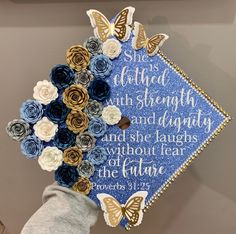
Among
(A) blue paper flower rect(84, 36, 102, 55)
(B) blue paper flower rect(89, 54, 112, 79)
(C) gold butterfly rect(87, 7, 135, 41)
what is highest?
(C) gold butterfly rect(87, 7, 135, 41)

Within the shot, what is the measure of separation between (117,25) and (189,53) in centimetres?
18

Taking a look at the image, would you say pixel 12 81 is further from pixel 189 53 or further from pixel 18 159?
pixel 189 53

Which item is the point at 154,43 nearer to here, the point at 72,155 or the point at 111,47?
the point at 111,47

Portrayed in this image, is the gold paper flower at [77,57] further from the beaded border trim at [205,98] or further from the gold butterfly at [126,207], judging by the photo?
the gold butterfly at [126,207]

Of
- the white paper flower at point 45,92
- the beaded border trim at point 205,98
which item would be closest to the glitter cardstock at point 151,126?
the beaded border trim at point 205,98

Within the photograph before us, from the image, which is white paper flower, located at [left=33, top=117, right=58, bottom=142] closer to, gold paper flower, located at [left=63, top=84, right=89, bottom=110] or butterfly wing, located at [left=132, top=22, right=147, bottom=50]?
gold paper flower, located at [left=63, top=84, right=89, bottom=110]

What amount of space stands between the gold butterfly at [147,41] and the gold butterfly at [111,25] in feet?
0.05

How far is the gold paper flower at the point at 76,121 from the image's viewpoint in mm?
636

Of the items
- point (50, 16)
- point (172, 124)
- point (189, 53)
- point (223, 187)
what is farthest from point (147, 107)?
point (223, 187)

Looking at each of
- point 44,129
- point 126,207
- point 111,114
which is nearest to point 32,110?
point 44,129

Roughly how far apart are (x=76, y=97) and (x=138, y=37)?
0.15 meters

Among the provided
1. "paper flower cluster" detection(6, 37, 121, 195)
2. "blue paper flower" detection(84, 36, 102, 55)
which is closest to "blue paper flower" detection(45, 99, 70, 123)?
"paper flower cluster" detection(6, 37, 121, 195)

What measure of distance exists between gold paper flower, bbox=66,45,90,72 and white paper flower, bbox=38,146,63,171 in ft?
0.50

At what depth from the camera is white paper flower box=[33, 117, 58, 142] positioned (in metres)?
0.63
